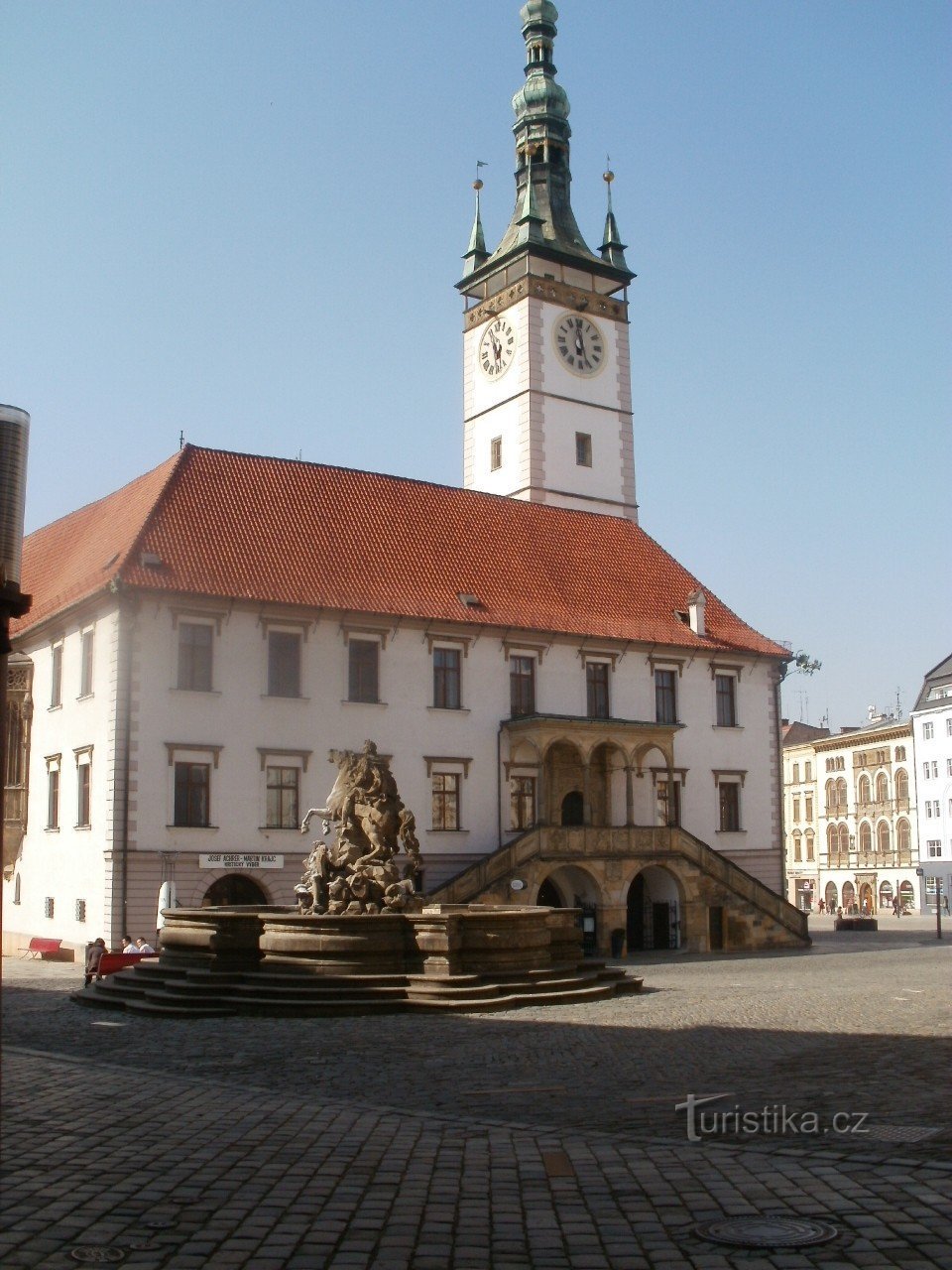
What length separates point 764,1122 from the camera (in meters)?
10.6

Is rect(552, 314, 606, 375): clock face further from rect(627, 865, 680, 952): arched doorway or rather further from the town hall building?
rect(627, 865, 680, 952): arched doorway

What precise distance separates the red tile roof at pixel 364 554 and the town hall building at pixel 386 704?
11cm

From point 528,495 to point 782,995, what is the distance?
35.6 meters

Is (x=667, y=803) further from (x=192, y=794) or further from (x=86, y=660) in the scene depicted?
(x=86, y=660)

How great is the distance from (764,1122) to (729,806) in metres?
34.9

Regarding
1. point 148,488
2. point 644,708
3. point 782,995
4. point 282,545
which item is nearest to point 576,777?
point 644,708

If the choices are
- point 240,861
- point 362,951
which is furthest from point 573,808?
point 362,951

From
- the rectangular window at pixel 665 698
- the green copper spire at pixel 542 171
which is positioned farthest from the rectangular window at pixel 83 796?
the green copper spire at pixel 542 171

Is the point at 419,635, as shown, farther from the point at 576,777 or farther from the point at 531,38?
the point at 531,38

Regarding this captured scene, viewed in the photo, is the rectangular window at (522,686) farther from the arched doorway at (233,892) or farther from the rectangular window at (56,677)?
the rectangular window at (56,677)

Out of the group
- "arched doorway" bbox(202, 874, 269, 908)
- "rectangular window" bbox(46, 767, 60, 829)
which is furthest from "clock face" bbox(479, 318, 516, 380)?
"arched doorway" bbox(202, 874, 269, 908)

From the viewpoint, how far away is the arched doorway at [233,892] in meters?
34.5

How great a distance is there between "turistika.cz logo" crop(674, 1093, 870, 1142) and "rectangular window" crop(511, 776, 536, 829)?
2839 cm

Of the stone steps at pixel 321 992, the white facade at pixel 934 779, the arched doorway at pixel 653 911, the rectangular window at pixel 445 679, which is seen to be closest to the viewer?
the stone steps at pixel 321 992
